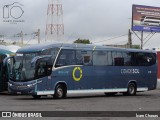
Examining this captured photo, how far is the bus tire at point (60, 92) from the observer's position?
26.9 m

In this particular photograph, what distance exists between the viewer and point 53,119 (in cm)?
1593

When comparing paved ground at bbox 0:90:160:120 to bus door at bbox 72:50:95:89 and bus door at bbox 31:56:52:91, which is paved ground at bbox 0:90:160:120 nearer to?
bus door at bbox 31:56:52:91

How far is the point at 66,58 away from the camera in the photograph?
27078 millimetres

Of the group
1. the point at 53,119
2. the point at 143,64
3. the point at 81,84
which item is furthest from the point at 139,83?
the point at 53,119

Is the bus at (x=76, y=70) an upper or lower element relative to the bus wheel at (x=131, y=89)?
upper

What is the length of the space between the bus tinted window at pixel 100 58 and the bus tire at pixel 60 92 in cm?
282

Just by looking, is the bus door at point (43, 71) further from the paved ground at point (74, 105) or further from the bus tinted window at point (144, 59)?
the bus tinted window at point (144, 59)

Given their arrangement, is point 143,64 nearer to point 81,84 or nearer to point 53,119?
point 81,84

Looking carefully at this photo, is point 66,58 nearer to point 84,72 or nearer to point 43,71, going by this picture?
point 43,71

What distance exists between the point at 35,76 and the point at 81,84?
3379mm

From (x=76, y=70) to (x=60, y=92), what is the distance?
1584mm

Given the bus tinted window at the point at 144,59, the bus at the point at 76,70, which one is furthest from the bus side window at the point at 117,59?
the bus tinted window at the point at 144,59

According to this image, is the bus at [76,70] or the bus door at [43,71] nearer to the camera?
the bus door at [43,71]

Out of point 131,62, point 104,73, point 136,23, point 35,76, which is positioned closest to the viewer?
point 35,76
